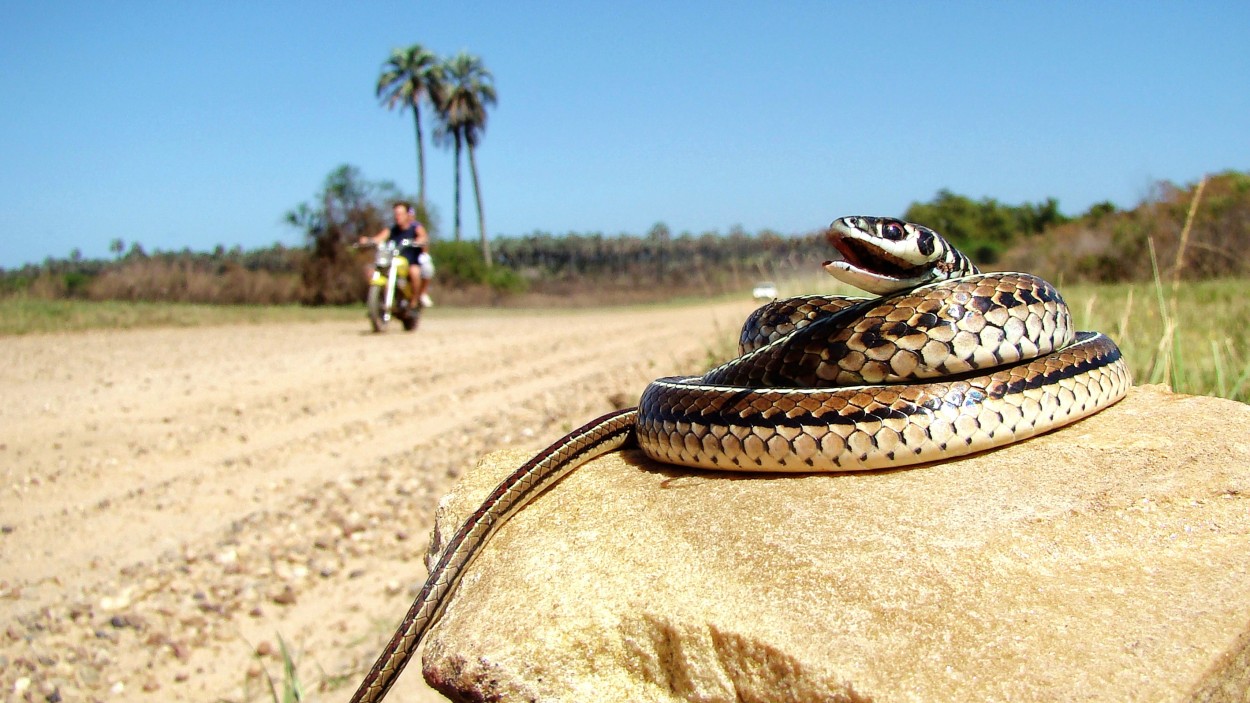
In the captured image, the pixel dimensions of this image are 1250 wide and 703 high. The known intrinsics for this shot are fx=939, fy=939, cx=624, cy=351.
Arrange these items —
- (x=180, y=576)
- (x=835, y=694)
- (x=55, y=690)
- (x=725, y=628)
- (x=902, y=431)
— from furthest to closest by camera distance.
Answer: (x=180, y=576) < (x=55, y=690) < (x=902, y=431) < (x=725, y=628) < (x=835, y=694)

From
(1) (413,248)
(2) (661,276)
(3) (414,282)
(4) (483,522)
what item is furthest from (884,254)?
(2) (661,276)

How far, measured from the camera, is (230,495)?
25.7 feet

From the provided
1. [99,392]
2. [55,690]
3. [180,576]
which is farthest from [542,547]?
[99,392]

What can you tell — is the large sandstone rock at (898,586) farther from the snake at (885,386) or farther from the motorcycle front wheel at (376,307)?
the motorcycle front wheel at (376,307)

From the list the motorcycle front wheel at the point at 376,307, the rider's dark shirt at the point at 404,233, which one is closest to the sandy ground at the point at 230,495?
the motorcycle front wheel at the point at 376,307

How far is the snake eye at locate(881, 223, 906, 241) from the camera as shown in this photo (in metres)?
3.13

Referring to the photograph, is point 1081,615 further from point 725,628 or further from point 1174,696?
point 725,628

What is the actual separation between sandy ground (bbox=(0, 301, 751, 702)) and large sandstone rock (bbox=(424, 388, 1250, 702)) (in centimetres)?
258

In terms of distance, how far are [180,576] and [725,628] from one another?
512cm

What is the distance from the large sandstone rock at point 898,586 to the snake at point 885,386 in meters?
0.11

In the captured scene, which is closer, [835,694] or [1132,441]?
[835,694]

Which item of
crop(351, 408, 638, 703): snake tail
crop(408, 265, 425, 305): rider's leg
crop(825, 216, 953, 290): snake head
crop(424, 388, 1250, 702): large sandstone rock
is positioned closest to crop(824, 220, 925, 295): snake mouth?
crop(825, 216, 953, 290): snake head

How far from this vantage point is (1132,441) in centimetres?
332

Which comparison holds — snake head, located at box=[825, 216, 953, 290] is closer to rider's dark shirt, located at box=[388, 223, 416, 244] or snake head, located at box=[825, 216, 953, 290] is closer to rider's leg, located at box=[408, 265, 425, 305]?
rider's leg, located at box=[408, 265, 425, 305]
